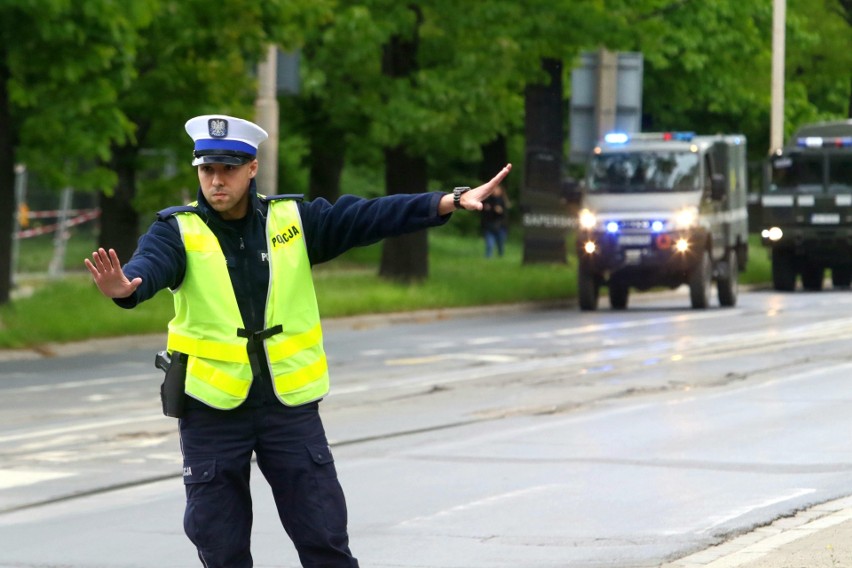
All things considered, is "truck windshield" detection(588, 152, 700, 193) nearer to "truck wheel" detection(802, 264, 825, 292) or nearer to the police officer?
"truck wheel" detection(802, 264, 825, 292)

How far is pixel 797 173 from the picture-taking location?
3331 cm

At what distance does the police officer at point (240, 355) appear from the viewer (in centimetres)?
566

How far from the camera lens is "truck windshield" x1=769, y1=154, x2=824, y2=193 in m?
33.1

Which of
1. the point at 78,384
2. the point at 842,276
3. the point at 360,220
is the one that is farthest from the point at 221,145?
the point at 842,276

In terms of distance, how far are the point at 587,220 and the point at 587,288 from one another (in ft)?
3.15

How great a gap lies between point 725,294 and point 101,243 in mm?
8907

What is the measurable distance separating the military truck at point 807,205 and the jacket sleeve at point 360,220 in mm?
27469

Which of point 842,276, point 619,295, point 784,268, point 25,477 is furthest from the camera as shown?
point 842,276

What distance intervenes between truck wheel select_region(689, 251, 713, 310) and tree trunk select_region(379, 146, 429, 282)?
176 inches

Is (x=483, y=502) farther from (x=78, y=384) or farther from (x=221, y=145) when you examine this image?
(x=78, y=384)

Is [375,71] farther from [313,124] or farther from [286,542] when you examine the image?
[286,542]

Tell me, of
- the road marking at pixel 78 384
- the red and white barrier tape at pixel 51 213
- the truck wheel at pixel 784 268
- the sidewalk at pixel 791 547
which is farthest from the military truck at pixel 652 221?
the sidewalk at pixel 791 547

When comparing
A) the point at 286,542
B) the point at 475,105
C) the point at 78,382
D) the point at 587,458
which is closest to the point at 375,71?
the point at 475,105

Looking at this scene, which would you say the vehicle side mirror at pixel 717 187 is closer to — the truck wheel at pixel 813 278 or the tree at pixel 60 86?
the truck wheel at pixel 813 278
